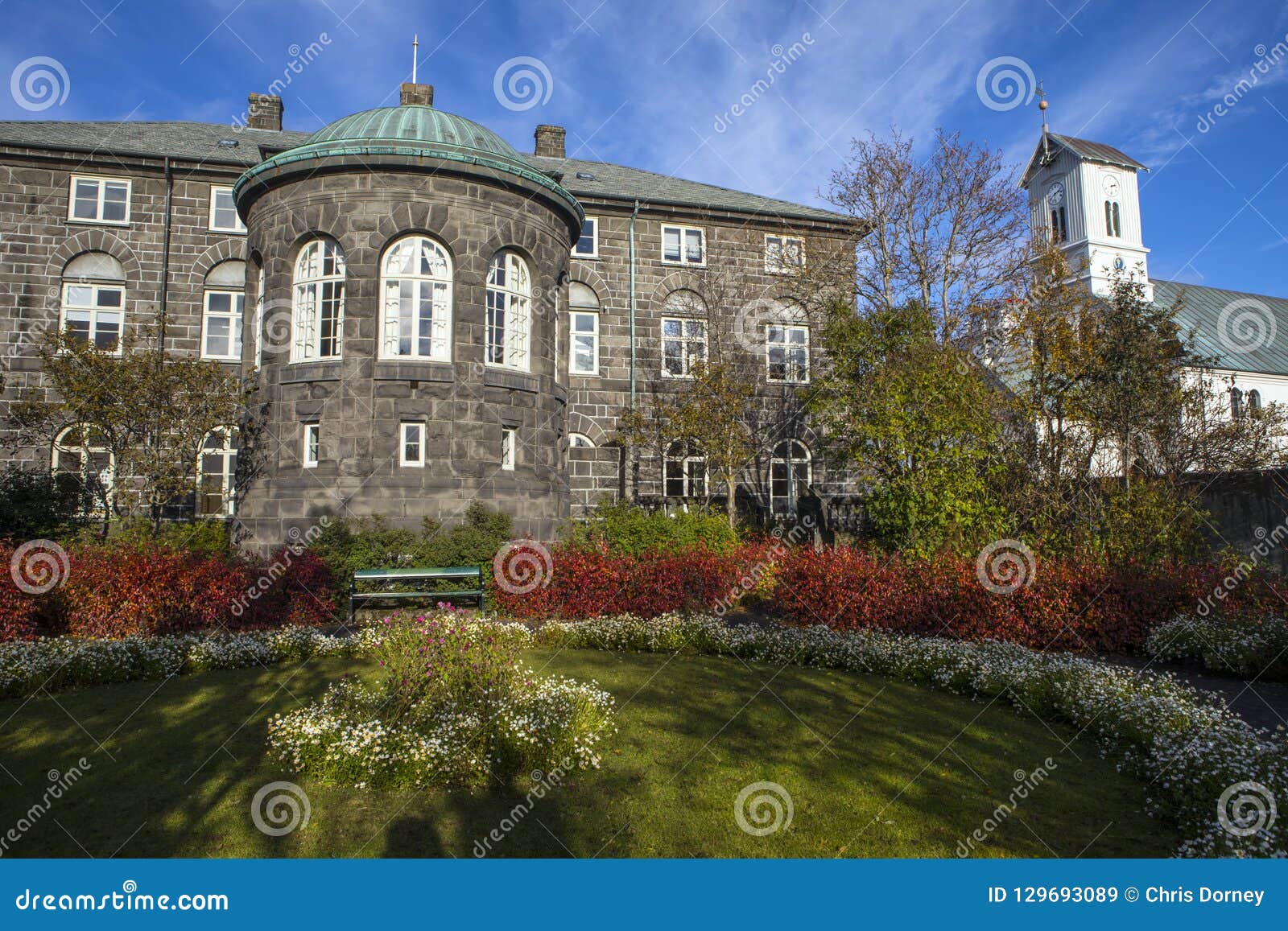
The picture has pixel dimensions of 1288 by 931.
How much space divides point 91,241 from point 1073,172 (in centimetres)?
5359

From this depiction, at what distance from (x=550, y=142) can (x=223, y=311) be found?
12.9 metres

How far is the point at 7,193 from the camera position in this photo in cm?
2150

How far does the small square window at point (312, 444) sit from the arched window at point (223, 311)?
7268 mm

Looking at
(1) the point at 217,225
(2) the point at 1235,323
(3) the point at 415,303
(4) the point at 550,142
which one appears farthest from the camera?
(2) the point at 1235,323

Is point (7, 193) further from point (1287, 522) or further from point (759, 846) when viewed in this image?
point (1287, 522)

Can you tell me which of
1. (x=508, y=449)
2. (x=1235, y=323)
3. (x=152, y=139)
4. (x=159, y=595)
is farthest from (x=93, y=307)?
(x=1235, y=323)

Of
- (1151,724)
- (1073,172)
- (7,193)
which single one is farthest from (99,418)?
(1073,172)

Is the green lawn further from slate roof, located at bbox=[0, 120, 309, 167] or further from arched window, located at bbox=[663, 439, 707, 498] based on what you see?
slate roof, located at bbox=[0, 120, 309, 167]

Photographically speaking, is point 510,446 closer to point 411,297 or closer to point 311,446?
point 411,297

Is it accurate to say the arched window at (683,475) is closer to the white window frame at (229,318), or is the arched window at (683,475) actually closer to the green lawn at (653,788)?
the white window frame at (229,318)

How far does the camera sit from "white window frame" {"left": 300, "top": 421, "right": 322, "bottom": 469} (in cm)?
1658

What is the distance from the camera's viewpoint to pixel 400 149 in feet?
55.3

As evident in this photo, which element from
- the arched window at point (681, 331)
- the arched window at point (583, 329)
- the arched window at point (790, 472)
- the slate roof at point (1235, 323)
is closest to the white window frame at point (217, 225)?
the arched window at point (583, 329)

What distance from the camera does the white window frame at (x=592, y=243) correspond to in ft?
81.7
